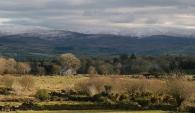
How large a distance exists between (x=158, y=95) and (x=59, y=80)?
65087 mm

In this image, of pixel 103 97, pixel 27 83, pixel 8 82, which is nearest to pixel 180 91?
pixel 103 97

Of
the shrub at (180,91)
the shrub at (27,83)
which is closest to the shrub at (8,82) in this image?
the shrub at (27,83)

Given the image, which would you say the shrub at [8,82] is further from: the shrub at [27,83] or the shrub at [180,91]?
the shrub at [180,91]

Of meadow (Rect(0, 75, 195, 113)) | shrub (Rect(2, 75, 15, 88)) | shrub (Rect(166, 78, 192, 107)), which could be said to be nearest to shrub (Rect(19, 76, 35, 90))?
meadow (Rect(0, 75, 195, 113))

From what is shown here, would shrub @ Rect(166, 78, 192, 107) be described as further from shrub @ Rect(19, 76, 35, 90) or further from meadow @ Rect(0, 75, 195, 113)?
shrub @ Rect(19, 76, 35, 90)

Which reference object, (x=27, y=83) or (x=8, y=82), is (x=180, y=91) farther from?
(x=8, y=82)

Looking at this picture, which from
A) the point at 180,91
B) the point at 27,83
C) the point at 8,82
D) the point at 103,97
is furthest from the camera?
the point at 8,82

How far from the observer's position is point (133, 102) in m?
104

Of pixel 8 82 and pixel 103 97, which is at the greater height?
pixel 8 82

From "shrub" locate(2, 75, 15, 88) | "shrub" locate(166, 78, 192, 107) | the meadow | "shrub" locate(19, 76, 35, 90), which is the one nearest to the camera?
the meadow

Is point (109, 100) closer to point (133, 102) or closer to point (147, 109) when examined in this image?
point (133, 102)

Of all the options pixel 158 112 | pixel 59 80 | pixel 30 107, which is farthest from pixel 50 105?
pixel 59 80

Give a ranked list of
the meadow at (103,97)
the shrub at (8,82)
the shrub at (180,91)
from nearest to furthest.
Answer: the meadow at (103,97) < the shrub at (180,91) < the shrub at (8,82)

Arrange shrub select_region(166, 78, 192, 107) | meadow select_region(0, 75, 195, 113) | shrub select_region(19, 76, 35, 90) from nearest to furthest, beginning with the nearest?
meadow select_region(0, 75, 195, 113) → shrub select_region(166, 78, 192, 107) → shrub select_region(19, 76, 35, 90)
